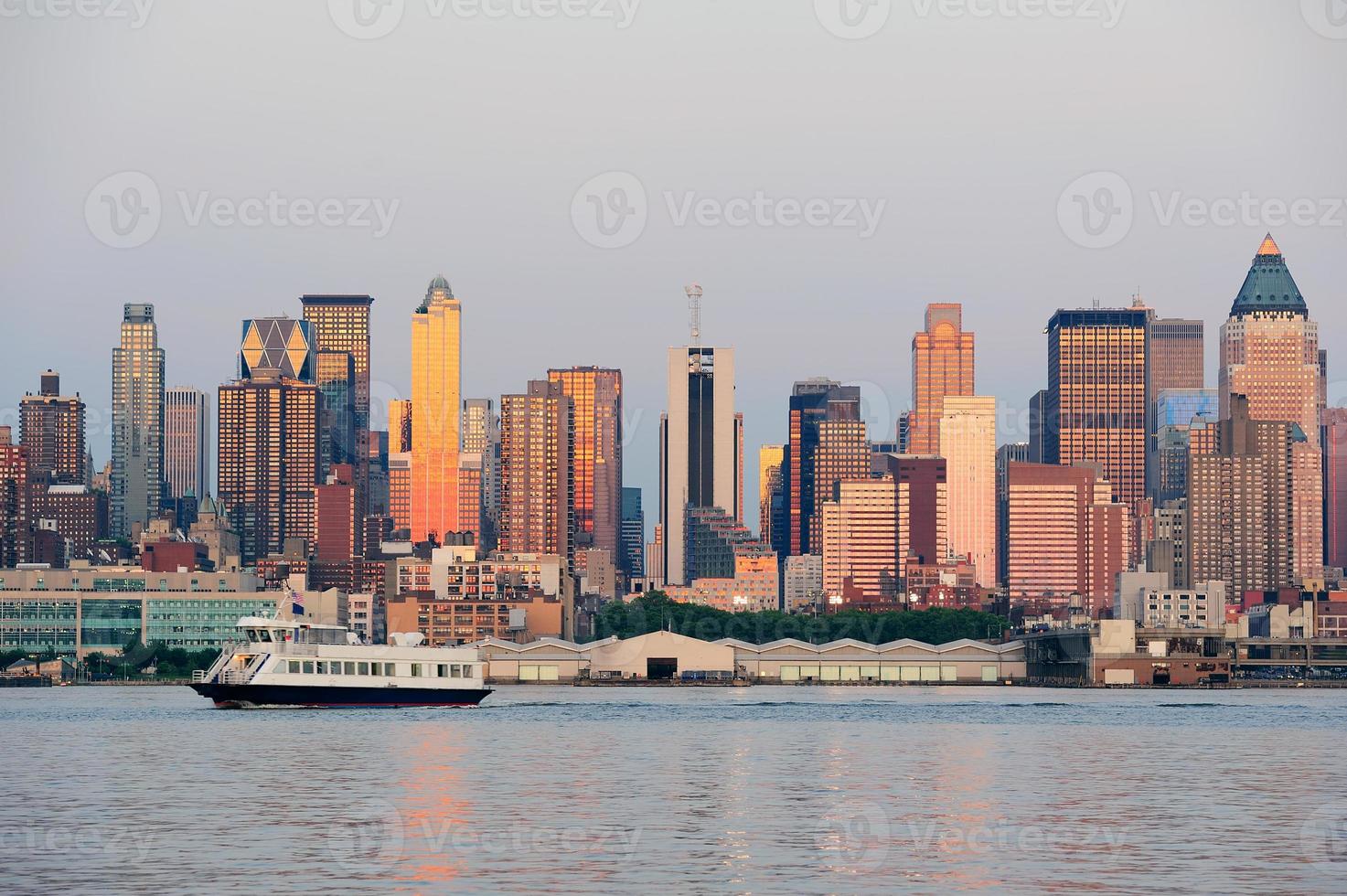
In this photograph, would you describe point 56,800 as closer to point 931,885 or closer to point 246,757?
point 246,757

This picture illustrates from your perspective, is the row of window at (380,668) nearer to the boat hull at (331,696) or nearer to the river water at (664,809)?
the boat hull at (331,696)

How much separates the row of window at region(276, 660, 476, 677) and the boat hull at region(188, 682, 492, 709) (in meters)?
1.46

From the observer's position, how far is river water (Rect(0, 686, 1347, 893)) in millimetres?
52281

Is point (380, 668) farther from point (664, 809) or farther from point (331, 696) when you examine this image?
point (664, 809)

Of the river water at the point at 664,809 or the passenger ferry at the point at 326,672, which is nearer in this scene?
the river water at the point at 664,809

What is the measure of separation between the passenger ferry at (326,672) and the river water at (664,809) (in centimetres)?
2117

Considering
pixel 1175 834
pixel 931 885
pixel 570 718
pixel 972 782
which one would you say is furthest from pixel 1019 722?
pixel 931 885

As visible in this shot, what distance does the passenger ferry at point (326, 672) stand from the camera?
153125 millimetres

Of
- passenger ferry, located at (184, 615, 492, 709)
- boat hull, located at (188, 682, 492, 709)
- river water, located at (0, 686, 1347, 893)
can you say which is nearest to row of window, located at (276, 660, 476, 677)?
passenger ferry, located at (184, 615, 492, 709)

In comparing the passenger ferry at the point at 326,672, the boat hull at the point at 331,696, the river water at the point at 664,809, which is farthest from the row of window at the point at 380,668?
the river water at the point at 664,809

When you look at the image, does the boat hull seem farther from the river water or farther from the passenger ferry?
the river water

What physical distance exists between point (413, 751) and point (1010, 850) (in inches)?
1991

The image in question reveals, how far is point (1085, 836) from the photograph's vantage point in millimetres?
61625

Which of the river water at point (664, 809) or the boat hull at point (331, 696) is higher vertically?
the river water at point (664, 809)
